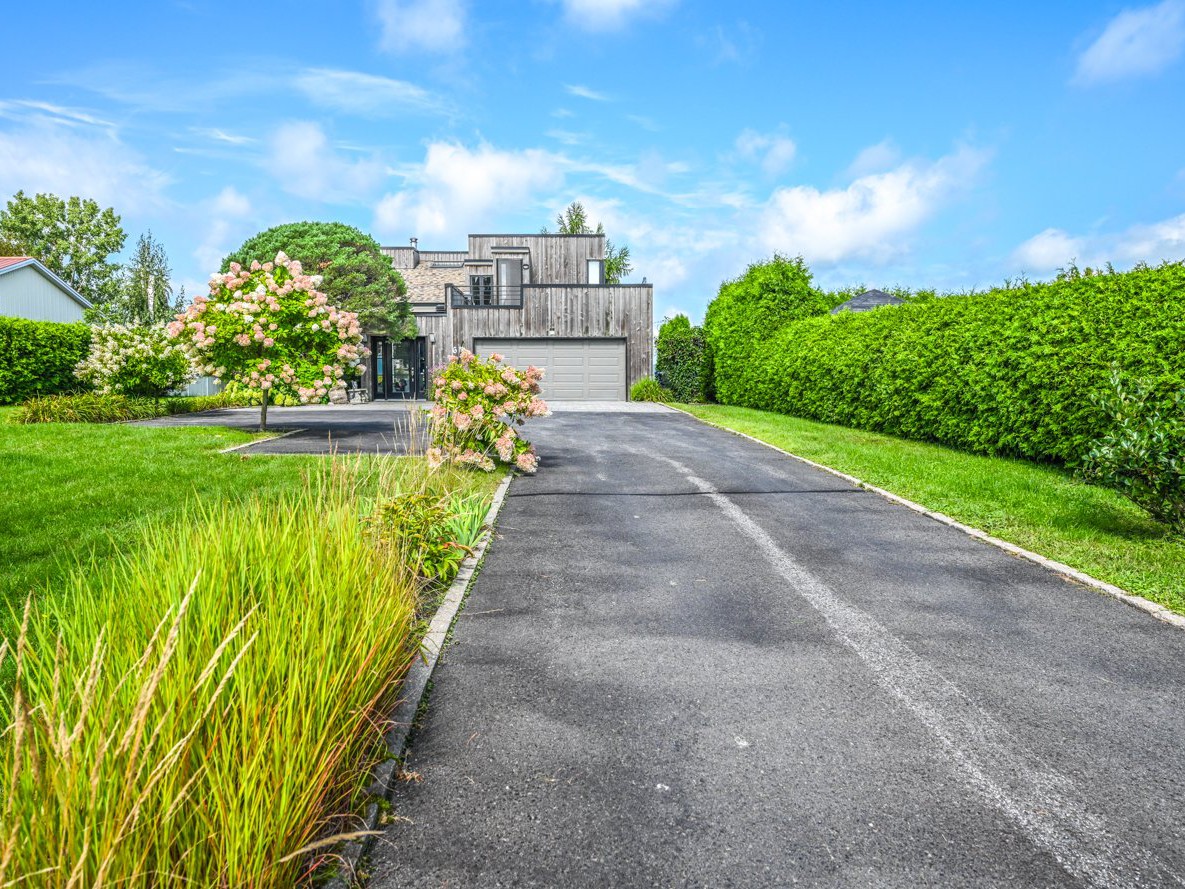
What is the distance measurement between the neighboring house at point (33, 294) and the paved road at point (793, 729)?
32.2 meters

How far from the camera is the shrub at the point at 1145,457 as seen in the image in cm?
670

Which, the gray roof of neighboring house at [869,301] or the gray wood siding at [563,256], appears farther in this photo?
the gray wood siding at [563,256]

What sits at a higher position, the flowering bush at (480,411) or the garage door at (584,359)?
the garage door at (584,359)

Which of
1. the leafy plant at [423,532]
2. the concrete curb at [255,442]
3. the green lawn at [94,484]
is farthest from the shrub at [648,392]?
the leafy plant at [423,532]

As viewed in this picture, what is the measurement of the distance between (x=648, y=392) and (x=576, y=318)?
14.1ft

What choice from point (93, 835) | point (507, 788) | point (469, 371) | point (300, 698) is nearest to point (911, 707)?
point (507, 788)

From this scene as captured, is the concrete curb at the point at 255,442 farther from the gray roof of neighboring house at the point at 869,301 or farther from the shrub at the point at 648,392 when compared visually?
the gray roof of neighboring house at the point at 869,301

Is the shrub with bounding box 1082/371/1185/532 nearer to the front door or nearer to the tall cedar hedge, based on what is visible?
the tall cedar hedge

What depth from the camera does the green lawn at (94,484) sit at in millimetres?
6234

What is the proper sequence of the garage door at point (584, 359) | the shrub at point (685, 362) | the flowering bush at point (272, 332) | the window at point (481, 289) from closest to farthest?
the flowering bush at point (272, 332)
the shrub at point (685, 362)
the garage door at point (584, 359)
the window at point (481, 289)

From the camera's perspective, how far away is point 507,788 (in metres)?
3.05

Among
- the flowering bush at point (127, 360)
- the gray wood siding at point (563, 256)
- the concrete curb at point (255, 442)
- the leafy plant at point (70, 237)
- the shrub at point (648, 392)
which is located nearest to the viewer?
the concrete curb at point (255, 442)

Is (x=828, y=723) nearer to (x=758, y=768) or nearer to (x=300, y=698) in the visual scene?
(x=758, y=768)

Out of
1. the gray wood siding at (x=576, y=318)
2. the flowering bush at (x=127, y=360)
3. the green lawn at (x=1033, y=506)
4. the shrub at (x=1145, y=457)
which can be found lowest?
the green lawn at (x=1033, y=506)
